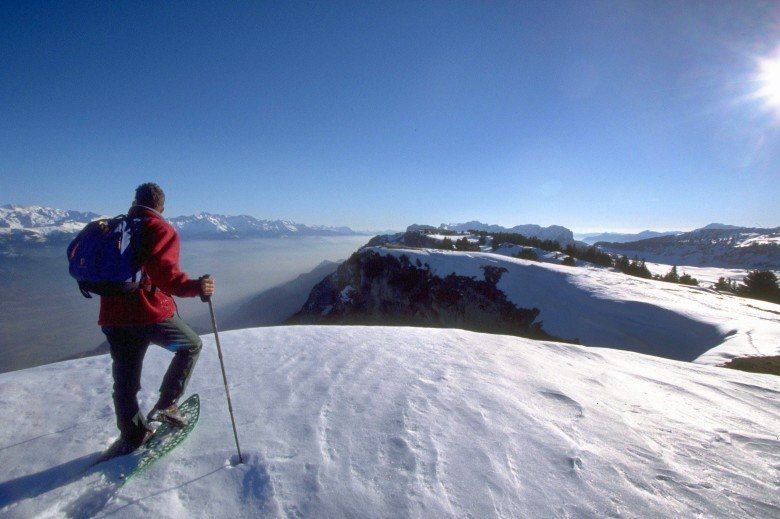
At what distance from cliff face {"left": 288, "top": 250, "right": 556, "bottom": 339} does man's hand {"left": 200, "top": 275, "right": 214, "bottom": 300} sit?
1934 cm

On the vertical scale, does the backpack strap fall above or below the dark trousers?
above

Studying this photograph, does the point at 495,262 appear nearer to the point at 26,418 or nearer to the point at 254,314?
the point at 26,418

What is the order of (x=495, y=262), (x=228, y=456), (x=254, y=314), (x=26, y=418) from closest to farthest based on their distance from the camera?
(x=228, y=456) < (x=26, y=418) < (x=495, y=262) < (x=254, y=314)

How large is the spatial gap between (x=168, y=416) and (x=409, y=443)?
2810 millimetres

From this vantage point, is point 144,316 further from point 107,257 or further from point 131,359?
point 107,257

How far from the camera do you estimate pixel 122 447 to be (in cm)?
333

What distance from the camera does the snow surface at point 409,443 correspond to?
8.86 feet

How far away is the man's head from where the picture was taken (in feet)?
11.9

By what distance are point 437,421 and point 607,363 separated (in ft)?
16.3

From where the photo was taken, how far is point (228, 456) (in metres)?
3.25

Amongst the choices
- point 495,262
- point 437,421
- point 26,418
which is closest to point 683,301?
point 495,262

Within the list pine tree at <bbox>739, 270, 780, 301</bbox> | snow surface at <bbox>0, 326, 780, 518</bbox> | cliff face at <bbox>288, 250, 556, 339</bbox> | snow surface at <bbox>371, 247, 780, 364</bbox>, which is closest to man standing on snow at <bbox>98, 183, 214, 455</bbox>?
snow surface at <bbox>0, 326, 780, 518</bbox>

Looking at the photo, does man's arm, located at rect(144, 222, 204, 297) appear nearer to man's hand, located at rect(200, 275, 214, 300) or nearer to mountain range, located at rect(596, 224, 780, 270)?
man's hand, located at rect(200, 275, 214, 300)

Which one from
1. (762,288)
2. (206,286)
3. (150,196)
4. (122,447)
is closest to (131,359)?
(122,447)
